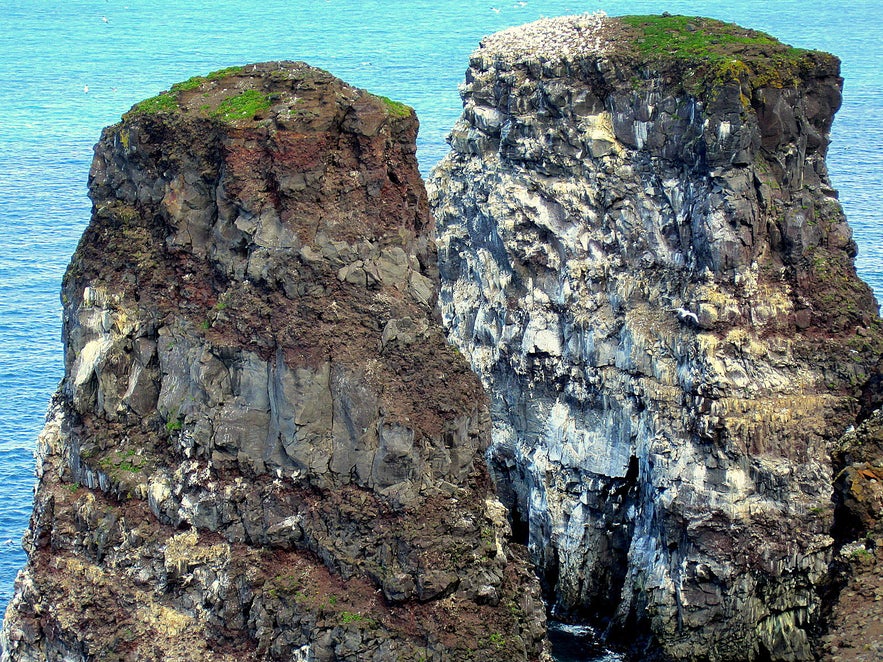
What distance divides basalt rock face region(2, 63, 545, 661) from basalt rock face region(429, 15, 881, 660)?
20808 mm

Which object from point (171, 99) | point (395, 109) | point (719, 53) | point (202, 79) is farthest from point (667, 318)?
point (171, 99)

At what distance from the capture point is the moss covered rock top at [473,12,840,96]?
7475 centimetres

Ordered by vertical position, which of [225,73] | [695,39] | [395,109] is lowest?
[695,39]

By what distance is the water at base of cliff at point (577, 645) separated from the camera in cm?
7738

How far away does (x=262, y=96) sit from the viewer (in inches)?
2229

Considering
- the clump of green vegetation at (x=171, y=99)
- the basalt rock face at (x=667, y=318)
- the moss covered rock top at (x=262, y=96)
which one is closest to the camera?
the moss covered rock top at (x=262, y=96)

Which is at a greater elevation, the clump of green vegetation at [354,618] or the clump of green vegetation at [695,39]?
the clump of green vegetation at [695,39]

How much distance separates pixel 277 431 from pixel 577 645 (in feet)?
97.9

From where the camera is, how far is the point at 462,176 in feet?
277

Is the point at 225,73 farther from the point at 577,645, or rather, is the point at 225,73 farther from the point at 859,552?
the point at 577,645

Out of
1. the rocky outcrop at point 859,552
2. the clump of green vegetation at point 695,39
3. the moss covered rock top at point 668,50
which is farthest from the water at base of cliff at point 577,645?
the clump of green vegetation at point 695,39

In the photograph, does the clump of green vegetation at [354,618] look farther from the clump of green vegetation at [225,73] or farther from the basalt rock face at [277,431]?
the clump of green vegetation at [225,73]

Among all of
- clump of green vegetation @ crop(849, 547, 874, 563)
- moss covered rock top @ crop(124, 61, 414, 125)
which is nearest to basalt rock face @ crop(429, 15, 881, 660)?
clump of green vegetation @ crop(849, 547, 874, 563)

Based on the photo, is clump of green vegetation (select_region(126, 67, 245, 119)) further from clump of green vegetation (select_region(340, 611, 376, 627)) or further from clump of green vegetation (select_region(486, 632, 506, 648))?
clump of green vegetation (select_region(486, 632, 506, 648))
